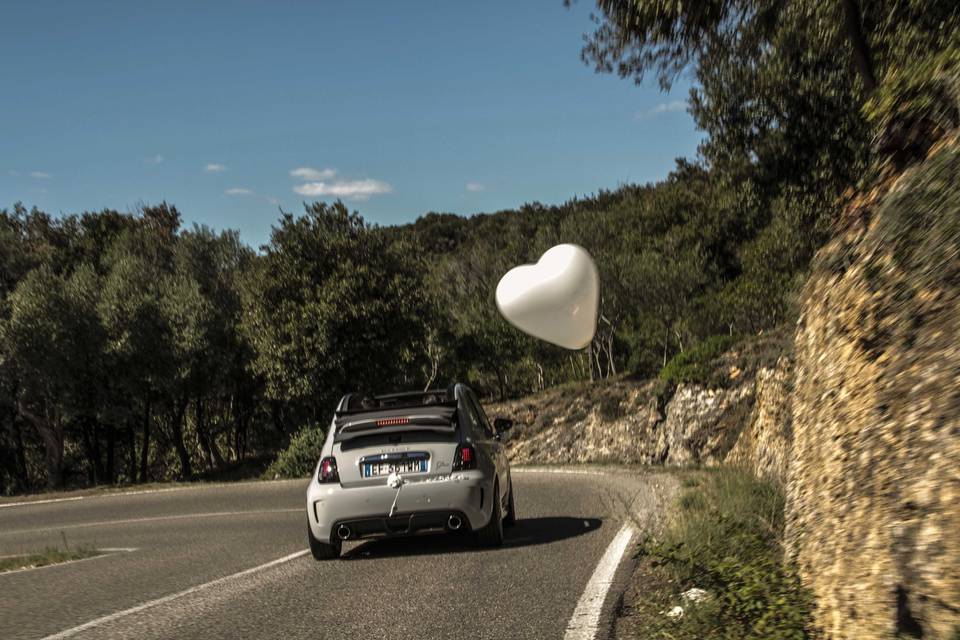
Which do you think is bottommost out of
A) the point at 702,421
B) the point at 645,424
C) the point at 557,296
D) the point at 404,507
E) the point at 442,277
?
the point at 404,507

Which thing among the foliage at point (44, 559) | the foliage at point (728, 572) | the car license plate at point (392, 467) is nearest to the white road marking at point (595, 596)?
the foliage at point (728, 572)

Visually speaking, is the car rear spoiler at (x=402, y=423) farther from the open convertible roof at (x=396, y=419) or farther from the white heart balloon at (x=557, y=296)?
the white heart balloon at (x=557, y=296)

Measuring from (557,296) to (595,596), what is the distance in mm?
3110

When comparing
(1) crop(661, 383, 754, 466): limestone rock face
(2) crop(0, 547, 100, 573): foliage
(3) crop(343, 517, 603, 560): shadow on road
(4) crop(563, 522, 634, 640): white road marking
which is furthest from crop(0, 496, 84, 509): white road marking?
(4) crop(563, 522, 634, 640): white road marking

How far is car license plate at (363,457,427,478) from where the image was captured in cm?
925

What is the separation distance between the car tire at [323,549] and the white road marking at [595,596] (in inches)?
103

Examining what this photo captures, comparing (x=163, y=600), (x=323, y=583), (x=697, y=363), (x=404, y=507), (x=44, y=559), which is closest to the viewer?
(x=163, y=600)

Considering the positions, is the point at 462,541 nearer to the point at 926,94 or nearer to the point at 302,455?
the point at 926,94

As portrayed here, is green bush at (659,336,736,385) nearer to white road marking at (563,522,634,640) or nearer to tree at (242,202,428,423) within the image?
tree at (242,202,428,423)

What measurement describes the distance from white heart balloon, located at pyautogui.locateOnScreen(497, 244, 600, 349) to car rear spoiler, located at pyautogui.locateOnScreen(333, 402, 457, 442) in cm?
118

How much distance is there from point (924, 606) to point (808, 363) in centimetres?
385

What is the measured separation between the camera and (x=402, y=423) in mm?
9484

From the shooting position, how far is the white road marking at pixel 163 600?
22.3 ft

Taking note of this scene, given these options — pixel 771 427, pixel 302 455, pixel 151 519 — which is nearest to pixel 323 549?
pixel 771 427
